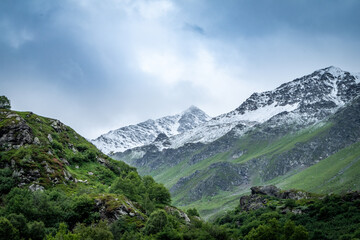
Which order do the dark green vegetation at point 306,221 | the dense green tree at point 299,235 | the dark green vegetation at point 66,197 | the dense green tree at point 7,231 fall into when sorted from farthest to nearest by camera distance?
the dark green vegetation at point 306,221
the dense green tree at point 299,235
the dark green vegetation at point 66,197
the dense green tree at point 7,231

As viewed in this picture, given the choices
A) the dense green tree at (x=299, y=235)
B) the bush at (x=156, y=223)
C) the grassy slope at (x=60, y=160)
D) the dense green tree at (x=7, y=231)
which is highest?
the grassy slope at (x=60, y=160)

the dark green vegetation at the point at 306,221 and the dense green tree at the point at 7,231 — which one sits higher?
the dense green tree at the point at 7,231

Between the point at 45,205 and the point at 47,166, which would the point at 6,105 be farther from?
the point at 45,205

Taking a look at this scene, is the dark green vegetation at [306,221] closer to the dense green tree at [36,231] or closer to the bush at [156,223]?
A: the bush at [156,223]

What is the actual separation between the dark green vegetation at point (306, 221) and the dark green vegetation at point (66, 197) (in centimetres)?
1316

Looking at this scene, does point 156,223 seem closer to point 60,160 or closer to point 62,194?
point 62,194

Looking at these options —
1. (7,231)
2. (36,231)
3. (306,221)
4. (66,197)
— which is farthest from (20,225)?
(306,221)

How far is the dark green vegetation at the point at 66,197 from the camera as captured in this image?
173 feet

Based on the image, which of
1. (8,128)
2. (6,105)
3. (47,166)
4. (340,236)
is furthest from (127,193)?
(6,105)

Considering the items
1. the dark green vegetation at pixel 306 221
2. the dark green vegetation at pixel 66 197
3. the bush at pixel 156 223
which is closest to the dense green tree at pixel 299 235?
the dark green vegetation at pixel 306 221

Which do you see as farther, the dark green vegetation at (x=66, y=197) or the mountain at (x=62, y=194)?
the dark green vegetation at (x=66, y=197)

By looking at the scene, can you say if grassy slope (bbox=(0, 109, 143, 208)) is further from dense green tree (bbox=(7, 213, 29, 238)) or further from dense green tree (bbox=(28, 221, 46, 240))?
dense green tree (bbox=(7, 213, 29, 238))

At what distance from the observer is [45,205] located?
58.6m

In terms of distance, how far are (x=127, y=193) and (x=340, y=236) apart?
5834cm
